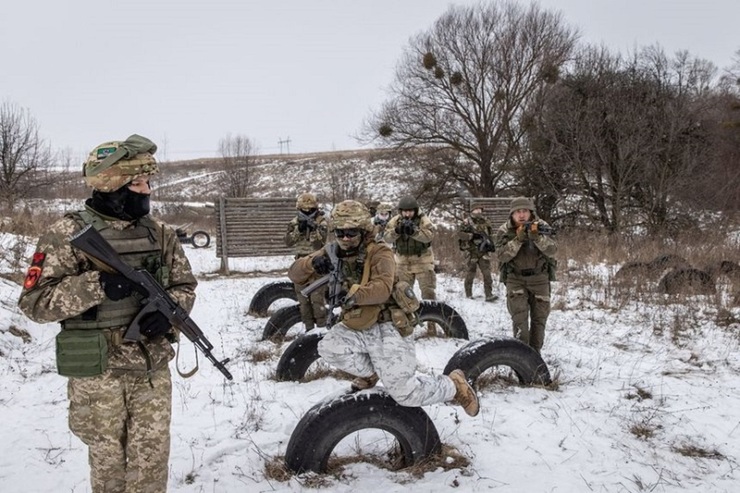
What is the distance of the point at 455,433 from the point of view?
374 cm

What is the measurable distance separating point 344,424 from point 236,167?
1957 cm

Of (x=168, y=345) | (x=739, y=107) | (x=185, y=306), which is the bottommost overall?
(x=168, y=345)

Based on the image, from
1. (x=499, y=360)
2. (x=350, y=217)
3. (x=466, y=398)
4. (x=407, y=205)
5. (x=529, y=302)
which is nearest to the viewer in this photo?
(x=350, y=217)

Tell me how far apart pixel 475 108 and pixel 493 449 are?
17812 mm

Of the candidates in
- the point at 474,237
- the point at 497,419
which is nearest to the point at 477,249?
the point at 474,237

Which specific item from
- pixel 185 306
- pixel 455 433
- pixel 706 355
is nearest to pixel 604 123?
pixel 706 355

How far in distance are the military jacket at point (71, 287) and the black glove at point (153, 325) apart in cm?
12

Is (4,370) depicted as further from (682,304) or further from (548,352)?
(682,304)

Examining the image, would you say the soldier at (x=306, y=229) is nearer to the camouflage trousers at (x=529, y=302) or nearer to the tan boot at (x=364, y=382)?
the camouflage trousers at (x=529, y=302)

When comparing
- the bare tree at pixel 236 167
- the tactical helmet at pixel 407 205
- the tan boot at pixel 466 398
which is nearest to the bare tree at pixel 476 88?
the bare tree at pixel 236 167

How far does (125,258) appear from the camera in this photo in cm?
238

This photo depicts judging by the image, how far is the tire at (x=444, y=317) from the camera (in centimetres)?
609

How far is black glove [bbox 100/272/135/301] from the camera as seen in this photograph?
2184 millimetres

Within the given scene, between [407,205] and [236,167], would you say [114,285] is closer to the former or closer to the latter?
[407,205]
